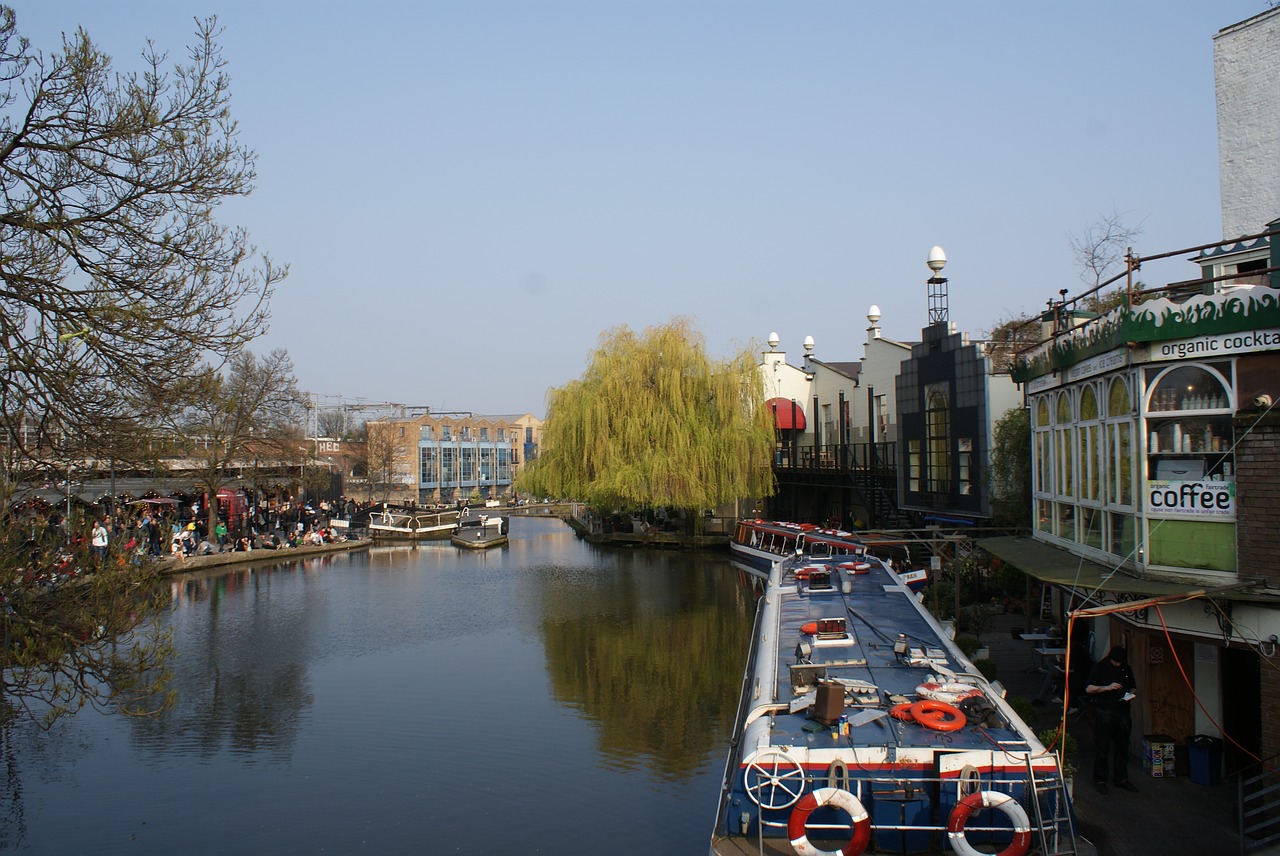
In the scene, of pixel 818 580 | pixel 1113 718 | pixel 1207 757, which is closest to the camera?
pixel 1207 757

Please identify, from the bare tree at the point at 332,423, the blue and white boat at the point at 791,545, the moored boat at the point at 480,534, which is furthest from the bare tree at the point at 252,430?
the bare tree at the point at 332,423

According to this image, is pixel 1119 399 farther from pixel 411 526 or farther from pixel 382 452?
pixel 382 452

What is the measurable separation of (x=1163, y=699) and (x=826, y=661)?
380 cm

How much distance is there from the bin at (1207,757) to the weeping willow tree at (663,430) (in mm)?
29970

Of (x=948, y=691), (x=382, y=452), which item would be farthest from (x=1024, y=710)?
(x=382, y=452)

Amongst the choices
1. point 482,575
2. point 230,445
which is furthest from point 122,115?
point 230,445

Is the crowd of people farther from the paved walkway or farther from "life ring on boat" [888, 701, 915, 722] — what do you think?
the paved walkway

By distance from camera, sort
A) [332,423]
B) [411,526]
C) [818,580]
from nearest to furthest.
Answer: [818,580] < [411,526] < [332,423]

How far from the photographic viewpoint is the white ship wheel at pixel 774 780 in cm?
808

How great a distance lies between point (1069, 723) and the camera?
12727 mm

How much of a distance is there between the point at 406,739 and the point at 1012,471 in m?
17.7

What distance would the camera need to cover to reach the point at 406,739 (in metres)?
15.4

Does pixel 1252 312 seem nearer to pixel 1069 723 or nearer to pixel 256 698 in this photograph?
pixel 1069 723

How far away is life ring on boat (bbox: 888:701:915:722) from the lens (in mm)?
8805
